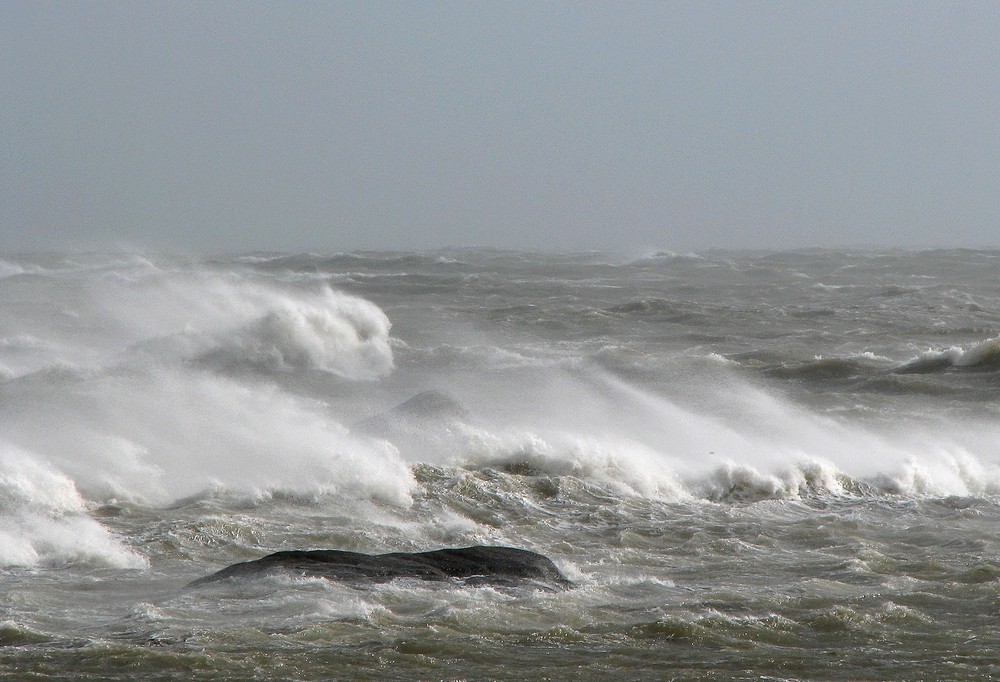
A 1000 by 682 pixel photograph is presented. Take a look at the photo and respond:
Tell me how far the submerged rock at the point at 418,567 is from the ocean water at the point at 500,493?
0.60ft

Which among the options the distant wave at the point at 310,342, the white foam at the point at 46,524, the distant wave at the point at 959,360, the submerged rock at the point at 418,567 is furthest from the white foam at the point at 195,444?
the distant wave at the point at 959,360

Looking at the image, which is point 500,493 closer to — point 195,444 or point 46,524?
point 195,444

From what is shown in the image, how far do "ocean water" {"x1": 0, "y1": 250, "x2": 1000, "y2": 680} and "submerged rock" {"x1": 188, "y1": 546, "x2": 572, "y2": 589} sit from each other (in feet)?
0.60

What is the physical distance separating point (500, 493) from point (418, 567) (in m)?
3.47

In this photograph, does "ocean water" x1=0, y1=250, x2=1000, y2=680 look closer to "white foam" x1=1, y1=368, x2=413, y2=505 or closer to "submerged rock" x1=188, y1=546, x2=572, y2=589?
"white foam" x1=1, y1=368, x2=413, y2=505

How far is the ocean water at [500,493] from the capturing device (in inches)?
273

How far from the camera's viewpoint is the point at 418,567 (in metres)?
8.18

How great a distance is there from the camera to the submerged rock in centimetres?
800

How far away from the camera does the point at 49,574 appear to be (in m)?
8.47

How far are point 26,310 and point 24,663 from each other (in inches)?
967

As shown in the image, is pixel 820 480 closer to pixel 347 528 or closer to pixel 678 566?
pixel 678 566

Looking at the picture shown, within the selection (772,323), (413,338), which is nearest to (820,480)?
(413,338)

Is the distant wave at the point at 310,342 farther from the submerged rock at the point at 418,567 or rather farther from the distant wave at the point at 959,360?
the submerged rock at the point at 418,567

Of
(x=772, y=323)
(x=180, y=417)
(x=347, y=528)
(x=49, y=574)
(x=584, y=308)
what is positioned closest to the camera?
(x=49, y=574)
